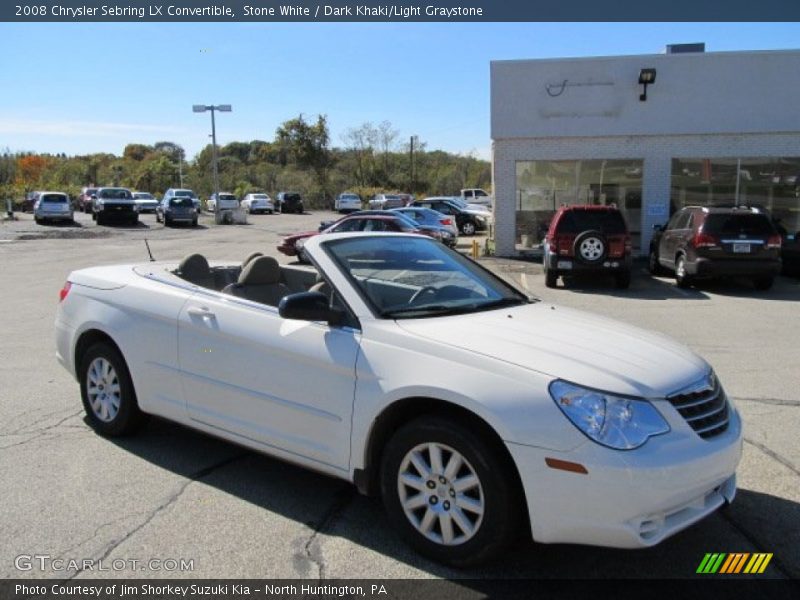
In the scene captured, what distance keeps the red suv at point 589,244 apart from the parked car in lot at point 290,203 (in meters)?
43.6

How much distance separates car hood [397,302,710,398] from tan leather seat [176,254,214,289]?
86.8 inches

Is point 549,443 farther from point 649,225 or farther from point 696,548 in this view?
point 649,225

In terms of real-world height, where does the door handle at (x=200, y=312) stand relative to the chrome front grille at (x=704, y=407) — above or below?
above

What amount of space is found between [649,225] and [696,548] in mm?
17763

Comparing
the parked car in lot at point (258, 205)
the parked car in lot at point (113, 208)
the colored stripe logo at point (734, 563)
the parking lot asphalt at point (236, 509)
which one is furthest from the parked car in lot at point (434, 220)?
the parked car in lot at point (258, 205)

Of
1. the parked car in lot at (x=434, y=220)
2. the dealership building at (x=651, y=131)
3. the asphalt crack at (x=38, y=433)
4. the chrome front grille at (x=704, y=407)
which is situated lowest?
the asphalt crack at (x=38, y=433)

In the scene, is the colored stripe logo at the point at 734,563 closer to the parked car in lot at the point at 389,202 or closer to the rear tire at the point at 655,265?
the rear tire at the point at 655,265

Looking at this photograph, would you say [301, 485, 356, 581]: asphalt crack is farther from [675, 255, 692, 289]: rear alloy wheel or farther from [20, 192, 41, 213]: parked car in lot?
[20, 192, 41, 213]: parked car in lot

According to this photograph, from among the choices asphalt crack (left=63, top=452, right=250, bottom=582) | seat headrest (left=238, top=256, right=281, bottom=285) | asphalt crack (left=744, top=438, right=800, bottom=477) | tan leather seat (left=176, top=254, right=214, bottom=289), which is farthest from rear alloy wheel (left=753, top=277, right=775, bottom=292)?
asphalt crack (left=63, top=452, right=250, bottom=582)

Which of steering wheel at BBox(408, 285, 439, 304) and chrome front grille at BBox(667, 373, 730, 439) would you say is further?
steering wheel at BBox(408, 285, 439, 304)

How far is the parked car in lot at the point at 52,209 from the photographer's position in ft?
122

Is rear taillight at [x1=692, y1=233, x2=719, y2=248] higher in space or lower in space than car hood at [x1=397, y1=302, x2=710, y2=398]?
lower

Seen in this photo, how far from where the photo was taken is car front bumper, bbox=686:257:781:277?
13.3 meters

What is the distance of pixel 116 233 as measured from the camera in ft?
108
